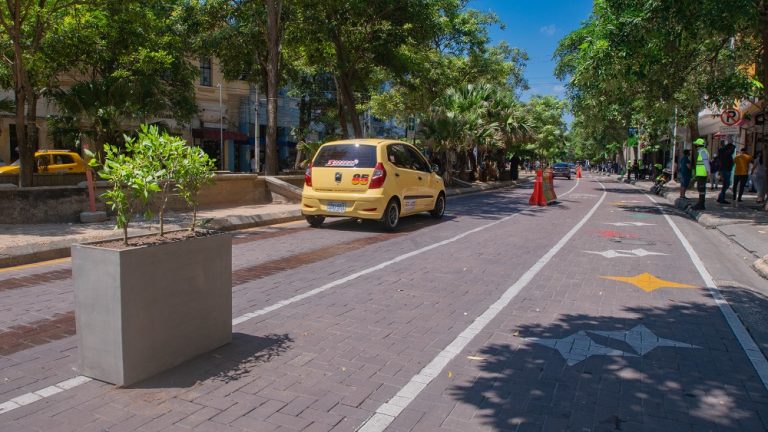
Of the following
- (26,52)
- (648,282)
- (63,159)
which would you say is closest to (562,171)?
(63,159)

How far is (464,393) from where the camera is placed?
381 centimetres

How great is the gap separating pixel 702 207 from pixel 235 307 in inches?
605

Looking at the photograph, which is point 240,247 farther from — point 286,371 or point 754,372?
point 754,372

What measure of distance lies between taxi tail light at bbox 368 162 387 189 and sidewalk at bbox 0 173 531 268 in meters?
2.99

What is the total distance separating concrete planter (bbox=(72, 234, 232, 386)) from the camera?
3.71m

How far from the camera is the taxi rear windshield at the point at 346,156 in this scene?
11.4 m

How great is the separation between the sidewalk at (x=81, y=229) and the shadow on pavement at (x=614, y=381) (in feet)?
9.13

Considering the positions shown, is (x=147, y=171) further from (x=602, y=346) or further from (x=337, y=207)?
(x=337, y=207)

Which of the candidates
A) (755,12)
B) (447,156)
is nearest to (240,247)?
(755,12)

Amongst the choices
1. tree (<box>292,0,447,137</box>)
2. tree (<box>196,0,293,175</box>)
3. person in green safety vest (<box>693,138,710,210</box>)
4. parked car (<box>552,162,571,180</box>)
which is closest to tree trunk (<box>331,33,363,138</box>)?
tree (<box>292,0,447,137</box>)

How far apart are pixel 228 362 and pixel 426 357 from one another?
152 centimetres

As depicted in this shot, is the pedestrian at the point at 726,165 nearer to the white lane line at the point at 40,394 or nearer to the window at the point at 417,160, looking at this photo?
the window at the point at 417,160

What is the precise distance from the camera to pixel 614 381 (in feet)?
13.3

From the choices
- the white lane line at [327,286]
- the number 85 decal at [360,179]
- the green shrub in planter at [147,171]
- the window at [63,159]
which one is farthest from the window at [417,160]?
the window at [63,159]
